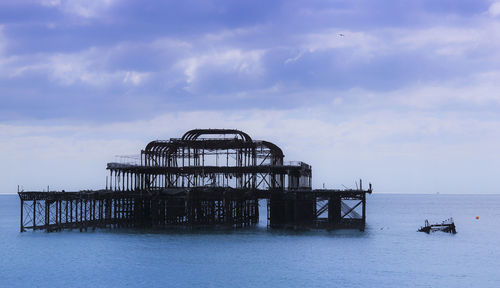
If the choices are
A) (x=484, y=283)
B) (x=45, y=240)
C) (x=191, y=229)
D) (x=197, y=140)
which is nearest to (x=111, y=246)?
(x=45, y=240)

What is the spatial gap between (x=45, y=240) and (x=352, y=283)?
37.0m

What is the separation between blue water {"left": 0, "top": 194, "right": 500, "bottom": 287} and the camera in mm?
47938

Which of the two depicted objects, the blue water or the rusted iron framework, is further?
the rusted iron framework

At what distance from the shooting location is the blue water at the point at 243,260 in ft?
157

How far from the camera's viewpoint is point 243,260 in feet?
182

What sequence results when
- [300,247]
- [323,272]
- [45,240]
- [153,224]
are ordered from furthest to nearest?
[153,224], [45,240], [300,247], [323,272]

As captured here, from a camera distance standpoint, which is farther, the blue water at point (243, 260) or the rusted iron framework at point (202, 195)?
the rusted iron framework at point (202, 195)

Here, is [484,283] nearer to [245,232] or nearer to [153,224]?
[245,232]

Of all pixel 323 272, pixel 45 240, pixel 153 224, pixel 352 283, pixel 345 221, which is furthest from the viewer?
pixel 153 224

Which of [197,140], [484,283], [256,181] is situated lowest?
[484,283]

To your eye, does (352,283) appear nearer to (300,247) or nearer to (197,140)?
(300,247)

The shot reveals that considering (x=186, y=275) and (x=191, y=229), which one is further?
(x=191, y=229)

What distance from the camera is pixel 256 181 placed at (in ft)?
274

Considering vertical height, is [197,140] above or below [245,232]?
above
